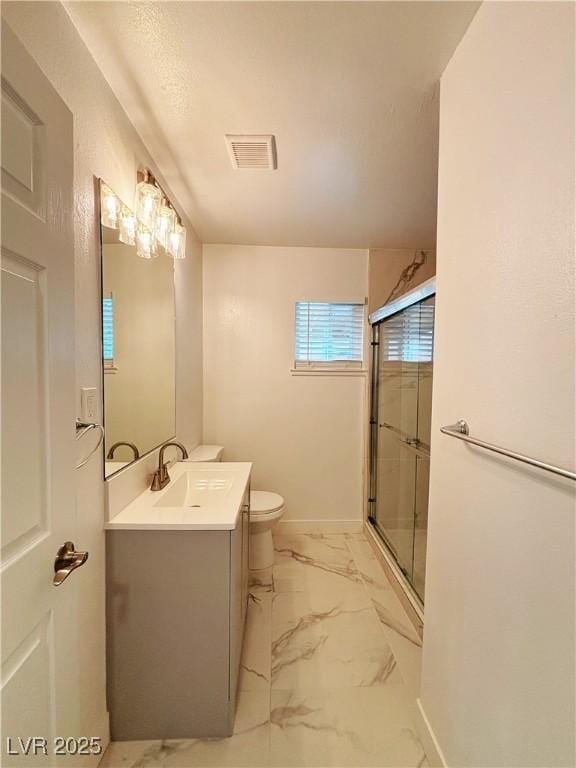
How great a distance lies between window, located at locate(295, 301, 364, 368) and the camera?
2.96 meters

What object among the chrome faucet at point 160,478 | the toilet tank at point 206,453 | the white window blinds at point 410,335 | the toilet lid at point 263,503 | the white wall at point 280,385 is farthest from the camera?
the white wall at point 280,385

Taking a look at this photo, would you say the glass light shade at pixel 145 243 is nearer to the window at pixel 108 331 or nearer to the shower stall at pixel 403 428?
the window at pixel 108 331

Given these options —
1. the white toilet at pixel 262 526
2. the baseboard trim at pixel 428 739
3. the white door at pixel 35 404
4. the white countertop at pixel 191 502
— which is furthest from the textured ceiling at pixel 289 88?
the baseboard trim at pixel 428 739

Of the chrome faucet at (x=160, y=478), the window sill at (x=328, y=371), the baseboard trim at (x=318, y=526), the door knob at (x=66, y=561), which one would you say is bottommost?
the baseboard trim at (x=318, y=526)

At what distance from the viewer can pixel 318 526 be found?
118 inches

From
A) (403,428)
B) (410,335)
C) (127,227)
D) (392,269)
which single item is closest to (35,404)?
(127,227)

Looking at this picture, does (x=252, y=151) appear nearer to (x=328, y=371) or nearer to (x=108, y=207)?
(x=108, y=207)

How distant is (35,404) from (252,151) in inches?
58.0

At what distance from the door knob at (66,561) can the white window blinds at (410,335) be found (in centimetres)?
193

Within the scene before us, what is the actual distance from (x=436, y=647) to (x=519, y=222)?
1.34 m

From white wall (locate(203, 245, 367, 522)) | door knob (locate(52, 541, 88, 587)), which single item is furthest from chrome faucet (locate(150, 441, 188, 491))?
white wall (locate(203, 245, 367, 522))

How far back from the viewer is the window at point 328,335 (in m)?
2.96

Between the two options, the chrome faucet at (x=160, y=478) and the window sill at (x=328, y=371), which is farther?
the window sill at (x=328, y=371)

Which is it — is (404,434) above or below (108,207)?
below
